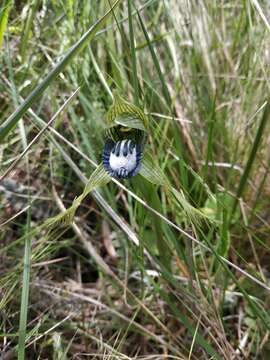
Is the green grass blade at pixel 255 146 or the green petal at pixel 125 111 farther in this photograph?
the green grass blade at pixel 255 146

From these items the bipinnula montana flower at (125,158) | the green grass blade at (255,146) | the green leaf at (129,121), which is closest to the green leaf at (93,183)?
the bipinnula montana flower at (125,158)

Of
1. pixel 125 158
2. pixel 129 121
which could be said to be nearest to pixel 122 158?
pixel 125 158

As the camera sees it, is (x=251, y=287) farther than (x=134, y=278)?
No

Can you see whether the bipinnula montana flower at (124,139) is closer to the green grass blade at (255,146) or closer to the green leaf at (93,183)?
the green leaf at (93,183)

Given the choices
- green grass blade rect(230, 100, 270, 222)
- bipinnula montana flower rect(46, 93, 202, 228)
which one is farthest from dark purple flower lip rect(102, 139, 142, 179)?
green grass blade rect(230, 100, 270, 222)

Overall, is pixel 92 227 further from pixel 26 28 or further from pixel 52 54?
pixel 26 28

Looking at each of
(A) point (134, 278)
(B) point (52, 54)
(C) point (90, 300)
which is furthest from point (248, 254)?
(B) point (52, 54)
